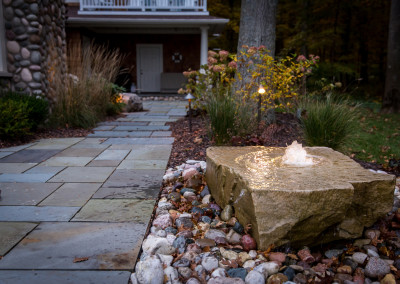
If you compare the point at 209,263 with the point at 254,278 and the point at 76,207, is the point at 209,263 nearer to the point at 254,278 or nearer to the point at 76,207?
the point at 254,278

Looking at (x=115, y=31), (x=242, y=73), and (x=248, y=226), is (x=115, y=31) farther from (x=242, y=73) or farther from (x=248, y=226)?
(x=248, y=226)

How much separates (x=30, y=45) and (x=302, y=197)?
5.54 meters

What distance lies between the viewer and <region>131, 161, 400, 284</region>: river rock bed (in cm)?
187

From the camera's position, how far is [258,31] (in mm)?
5848

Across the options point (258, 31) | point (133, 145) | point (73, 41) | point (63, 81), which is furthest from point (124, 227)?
point (73, 41)

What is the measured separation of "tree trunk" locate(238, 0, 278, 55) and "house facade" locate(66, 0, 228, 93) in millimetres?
6200

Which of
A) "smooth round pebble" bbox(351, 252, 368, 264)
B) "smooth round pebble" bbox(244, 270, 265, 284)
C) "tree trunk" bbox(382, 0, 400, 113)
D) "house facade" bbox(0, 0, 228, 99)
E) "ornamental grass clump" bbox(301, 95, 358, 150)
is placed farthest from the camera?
"tree trunk" bbox(382, 0, 400, 113)

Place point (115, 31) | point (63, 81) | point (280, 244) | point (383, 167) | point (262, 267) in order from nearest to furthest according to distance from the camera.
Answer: point (262, 267)
point (280, 244)
point (383, 167)
point (63, 81)
point (115, 31)

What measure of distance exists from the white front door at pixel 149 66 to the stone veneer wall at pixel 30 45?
8.00 m

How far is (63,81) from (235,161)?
5.00 m

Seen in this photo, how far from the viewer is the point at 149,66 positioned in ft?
47.8

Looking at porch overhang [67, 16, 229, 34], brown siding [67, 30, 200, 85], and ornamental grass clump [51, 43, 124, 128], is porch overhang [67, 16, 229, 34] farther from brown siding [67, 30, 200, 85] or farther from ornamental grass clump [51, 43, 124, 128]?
ornamental grass clump [51, 43, 124, 128]

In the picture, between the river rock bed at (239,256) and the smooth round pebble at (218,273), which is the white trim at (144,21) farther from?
the smooth round pebble at (218,273)

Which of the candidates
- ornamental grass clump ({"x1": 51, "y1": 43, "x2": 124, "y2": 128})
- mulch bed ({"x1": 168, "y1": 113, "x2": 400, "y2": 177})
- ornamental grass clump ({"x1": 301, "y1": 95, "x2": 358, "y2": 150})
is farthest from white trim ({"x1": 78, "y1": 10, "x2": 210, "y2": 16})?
ornamental grass clump ({"x1": 301, "y1": 95, "x2": 358, "y2": 150})
